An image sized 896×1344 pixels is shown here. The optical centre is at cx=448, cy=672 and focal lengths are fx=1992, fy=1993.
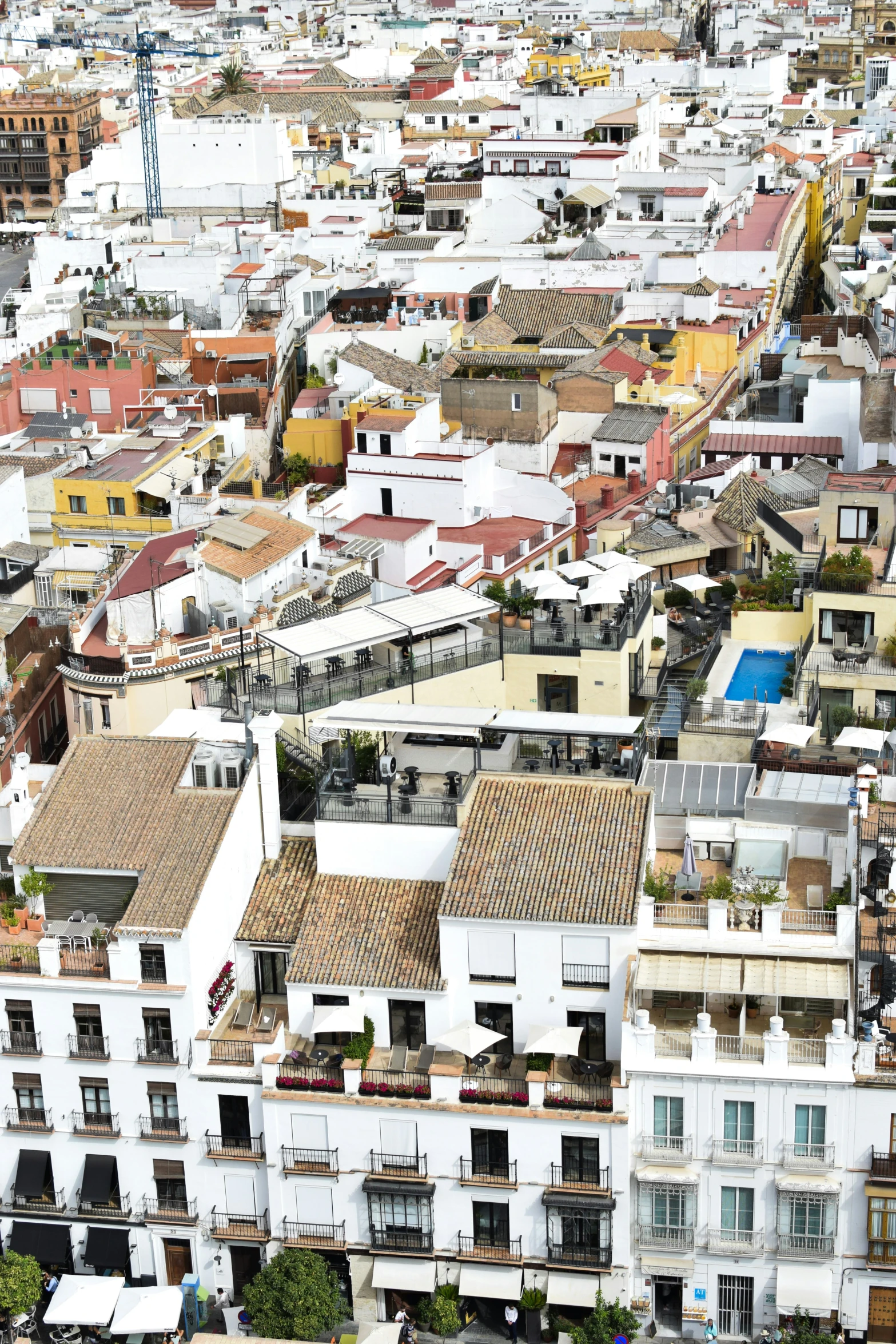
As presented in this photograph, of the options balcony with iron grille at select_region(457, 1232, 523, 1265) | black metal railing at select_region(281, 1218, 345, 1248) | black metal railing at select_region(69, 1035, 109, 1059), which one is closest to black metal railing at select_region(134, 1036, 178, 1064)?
black metal railing at select_region(69, 1035, 109, 1059)

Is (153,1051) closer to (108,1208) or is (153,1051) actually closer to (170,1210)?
(170,1210)

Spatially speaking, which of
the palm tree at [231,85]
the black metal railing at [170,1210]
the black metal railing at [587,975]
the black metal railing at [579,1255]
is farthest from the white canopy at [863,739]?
the palm tree at [231,85]

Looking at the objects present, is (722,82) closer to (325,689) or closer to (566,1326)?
(325,689)

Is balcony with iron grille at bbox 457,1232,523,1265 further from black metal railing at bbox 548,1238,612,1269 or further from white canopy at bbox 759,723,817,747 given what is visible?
white canopy at bbox 759,723,817,747

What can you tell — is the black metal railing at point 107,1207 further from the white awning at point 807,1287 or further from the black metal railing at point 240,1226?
the white awning at point 807,1287

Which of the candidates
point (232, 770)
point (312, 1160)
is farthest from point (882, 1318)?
point (232, 770)

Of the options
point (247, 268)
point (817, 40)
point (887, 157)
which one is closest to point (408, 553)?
point (247, 268)
